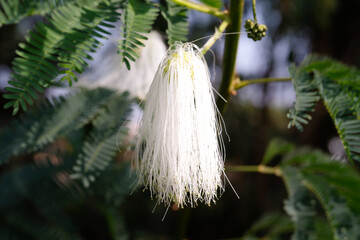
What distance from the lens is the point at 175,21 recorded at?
1.76ft

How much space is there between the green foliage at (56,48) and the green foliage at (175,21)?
0.09 m

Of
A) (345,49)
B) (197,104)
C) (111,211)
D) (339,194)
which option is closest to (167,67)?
(197,104)

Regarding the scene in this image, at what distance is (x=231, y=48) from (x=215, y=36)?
0.06m

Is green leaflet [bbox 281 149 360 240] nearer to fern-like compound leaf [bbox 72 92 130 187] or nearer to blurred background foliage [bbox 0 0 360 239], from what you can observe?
blurred background foliage [bbox 0 0 360 239]

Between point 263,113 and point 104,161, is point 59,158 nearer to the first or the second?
point 104,161

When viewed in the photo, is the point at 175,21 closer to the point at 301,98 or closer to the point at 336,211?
the point at 301,98

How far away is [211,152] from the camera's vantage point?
51cm

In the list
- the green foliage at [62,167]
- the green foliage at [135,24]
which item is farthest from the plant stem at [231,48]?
the green foliage at [62,167]

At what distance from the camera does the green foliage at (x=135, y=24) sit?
0.44 metres

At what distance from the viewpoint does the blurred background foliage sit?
0.72 metres

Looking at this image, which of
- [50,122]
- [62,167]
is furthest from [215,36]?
[62,167]

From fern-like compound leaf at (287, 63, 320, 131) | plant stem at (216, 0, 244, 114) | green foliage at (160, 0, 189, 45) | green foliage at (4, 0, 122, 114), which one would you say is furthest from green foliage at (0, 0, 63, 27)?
fern-like compound leaf at (287, 63, 320, 131)

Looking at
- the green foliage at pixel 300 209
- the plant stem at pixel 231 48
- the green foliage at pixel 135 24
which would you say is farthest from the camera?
the green foliage at pixel 300 209

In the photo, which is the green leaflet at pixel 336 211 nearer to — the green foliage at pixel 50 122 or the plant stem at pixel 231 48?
the plant stem at pixel 231 48
